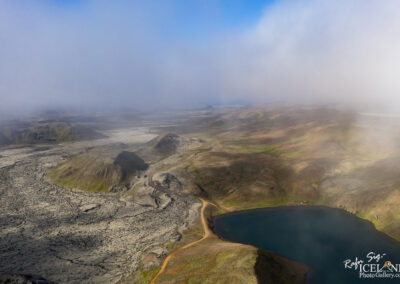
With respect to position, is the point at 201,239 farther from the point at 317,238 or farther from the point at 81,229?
the point at 81,229

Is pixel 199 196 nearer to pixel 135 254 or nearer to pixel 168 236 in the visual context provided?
pixel 168 236

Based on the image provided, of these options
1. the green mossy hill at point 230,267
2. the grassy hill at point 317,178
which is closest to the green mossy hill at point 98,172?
the grassy hill at point 317,178

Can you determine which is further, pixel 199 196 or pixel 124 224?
pixel 199 196

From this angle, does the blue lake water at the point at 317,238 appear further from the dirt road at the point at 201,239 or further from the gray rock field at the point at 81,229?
the gray rock field at the point at 81,229

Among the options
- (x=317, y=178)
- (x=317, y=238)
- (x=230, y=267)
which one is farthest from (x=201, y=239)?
(x=317, y=178)

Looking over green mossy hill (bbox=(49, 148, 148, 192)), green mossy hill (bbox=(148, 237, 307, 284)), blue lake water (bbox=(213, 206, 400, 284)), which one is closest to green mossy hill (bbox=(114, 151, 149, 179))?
green mossy hill (bbox=(49, 148, 148, 192))

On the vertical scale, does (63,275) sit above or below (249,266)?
below

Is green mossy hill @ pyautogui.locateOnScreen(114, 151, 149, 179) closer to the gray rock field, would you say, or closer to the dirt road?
the gray rock field

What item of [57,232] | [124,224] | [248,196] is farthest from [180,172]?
[57,232]
